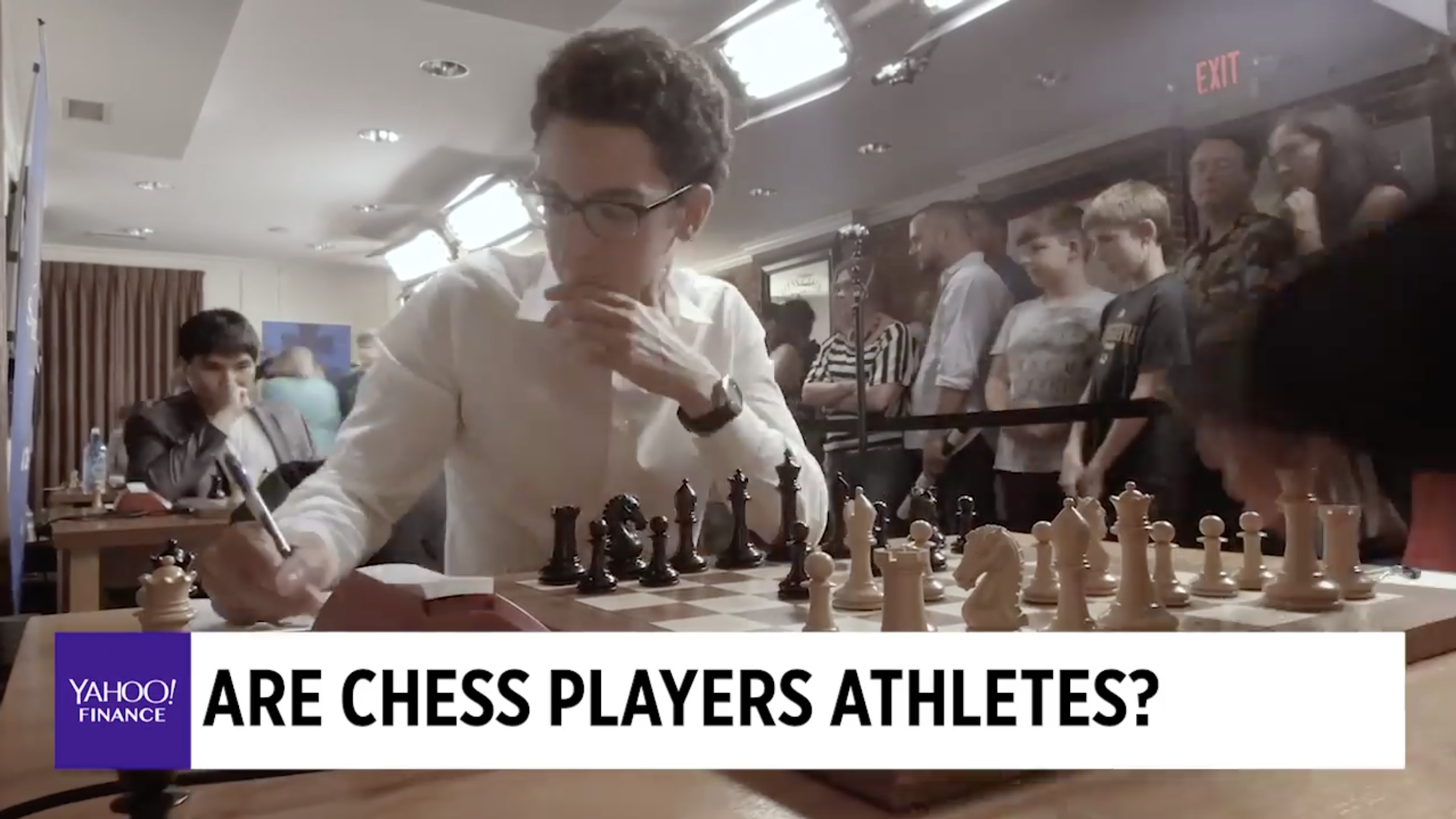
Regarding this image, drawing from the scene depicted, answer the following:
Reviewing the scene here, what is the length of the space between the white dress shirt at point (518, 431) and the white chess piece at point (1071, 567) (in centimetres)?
46

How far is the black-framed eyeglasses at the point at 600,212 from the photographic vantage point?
946 mm

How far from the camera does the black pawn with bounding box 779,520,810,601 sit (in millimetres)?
706

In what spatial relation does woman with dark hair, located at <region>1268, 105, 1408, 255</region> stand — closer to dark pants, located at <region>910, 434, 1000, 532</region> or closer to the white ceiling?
the white ceiling

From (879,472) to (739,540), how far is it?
0.33 meters

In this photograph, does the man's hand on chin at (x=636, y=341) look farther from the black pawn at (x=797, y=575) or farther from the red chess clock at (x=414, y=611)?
the red chess clock at (x=414, y=611)

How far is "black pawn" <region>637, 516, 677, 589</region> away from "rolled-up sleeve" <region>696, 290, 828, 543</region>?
0.17 meters

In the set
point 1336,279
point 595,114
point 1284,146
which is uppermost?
point 1284,146

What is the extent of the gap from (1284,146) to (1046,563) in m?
1.19

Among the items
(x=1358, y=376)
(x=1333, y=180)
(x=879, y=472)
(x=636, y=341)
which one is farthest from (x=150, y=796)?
(x=1333, y=180)

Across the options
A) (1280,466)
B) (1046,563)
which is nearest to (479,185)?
(1046,563)

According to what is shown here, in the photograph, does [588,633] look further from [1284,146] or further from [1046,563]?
[1284,146]

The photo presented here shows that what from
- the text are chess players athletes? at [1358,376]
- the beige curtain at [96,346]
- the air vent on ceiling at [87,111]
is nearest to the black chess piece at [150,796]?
the text are chess players athletes? at [1358,376]

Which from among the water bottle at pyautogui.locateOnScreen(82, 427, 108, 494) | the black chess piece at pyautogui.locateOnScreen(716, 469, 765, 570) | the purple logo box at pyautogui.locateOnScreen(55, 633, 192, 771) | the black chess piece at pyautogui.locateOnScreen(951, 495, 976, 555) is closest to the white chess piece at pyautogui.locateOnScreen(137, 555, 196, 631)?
the purple logo box at pyautogui.locateOnScreen(55, 633, 192, 771)

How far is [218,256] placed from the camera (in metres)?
1.30
